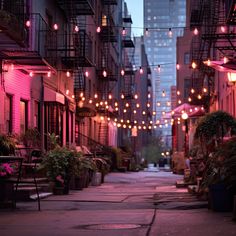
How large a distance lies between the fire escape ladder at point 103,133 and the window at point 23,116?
2057 cm

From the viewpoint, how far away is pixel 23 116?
21.5m

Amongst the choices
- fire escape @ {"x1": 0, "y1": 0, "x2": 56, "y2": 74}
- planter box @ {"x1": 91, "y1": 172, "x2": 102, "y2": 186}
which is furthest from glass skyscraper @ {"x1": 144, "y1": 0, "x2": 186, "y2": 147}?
planter box @ {"x1": 91, "y1": 172, "x2": 102, "y2": 186}

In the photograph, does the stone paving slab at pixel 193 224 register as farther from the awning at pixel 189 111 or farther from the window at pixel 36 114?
the awning at pixel 189 111

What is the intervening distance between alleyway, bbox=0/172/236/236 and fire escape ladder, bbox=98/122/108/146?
2763 centimetres

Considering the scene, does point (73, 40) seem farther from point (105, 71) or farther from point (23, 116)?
point (105, 71)

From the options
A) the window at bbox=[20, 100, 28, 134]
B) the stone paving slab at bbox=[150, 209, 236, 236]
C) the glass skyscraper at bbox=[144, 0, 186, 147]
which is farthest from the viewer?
the glass skyscraper at bbox=[144, 0, 186, 147]

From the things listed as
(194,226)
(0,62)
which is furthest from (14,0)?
(194,226)

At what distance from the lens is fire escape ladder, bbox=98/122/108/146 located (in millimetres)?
42719

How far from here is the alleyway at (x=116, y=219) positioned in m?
9.36

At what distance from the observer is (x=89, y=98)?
36625 mm

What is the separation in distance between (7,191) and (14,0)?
787 centimetres

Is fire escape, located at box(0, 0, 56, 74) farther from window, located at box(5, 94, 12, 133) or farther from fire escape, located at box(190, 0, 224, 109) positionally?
fire escape, located at box(190, 0, 224, 109)

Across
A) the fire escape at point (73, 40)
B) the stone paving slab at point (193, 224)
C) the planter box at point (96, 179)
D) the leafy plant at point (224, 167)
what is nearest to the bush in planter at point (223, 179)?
the leafy plant at point (224, 167)

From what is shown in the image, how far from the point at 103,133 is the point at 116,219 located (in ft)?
107
